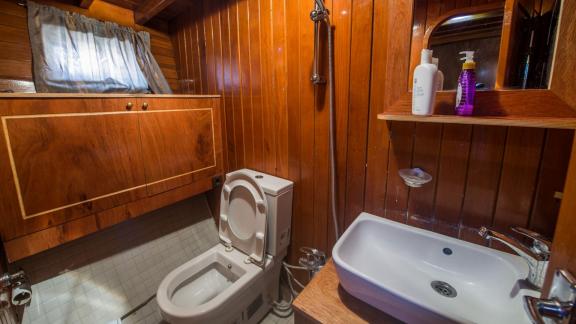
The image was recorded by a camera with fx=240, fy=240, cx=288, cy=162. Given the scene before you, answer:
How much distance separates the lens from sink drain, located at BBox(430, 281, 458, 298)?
0.78 meters

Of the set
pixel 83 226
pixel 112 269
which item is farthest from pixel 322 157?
pixel 112 269

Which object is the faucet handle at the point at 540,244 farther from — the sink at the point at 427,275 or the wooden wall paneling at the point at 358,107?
the wooden wall paneling at the point at 358,107

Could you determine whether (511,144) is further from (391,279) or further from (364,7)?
(364,7)

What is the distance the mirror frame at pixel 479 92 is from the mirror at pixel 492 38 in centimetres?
2

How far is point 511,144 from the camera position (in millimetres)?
768

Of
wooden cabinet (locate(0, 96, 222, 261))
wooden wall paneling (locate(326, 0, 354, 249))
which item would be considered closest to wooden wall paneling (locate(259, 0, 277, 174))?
wooden wall paneling (locate(326, 0, 354, 249))

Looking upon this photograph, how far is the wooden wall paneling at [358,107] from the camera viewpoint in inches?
39.1

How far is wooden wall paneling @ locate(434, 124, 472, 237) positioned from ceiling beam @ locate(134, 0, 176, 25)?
176 centimetres

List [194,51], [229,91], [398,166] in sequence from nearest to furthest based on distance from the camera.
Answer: [398,166] < [229,91] < [194,51]

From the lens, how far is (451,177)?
0.89 meters

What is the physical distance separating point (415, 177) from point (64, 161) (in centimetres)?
154

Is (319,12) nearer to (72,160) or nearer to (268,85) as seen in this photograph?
(268,85)

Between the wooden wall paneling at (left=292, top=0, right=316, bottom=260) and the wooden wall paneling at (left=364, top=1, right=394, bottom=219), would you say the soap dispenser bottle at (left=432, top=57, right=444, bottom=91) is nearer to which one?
the wooden wall paneling at (left=364, top=1, right=394, bottom=219)

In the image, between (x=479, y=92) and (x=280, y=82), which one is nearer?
(x=479, y=92)
